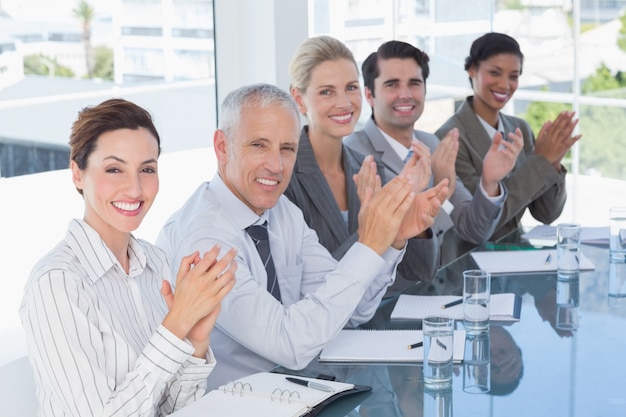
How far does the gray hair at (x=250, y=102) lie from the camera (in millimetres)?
2328

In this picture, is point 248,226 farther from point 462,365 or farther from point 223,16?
point 223,16

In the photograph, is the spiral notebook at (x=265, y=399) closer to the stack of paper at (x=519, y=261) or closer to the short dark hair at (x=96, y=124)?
the short dark hair at (x=96, y=124)

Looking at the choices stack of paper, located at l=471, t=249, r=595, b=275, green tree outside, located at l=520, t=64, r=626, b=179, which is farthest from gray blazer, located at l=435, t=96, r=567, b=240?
green tree outside, located at l=520, t=64, r=626, b=179

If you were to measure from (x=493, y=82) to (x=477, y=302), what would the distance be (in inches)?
72.5

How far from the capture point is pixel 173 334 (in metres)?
1.72

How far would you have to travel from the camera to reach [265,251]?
2371 millimetres

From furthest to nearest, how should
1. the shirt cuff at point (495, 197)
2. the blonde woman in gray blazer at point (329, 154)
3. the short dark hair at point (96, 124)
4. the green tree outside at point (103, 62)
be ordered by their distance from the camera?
the shirt cuff at point (495, 197) → the green tree outside at point (103, 62) → the blonde woman in gray blazer at point (329, 154) → the short dark hair at point (96, 124)

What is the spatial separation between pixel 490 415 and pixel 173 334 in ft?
1.97

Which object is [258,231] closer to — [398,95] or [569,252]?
[569,252]

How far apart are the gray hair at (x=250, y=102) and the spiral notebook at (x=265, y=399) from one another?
28.7 inches

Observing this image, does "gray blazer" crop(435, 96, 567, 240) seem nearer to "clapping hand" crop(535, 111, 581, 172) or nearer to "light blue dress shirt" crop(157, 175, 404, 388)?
"clapping hand" crop(535, 111, 581, 172)

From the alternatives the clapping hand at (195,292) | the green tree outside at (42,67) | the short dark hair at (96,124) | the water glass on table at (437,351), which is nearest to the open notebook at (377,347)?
the water glass on table at (437,351)

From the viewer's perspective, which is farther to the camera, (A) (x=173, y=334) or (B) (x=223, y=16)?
(B) (x=223, y=16)

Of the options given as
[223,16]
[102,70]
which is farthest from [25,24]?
[223,16]
